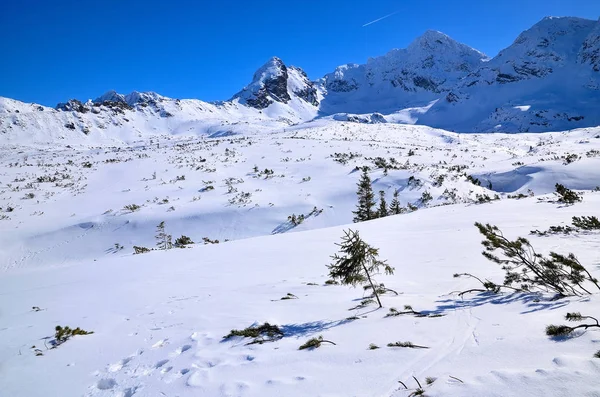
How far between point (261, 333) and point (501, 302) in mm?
3104

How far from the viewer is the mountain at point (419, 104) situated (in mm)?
92875

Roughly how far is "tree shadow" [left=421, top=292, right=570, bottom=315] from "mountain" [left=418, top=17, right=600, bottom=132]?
111 m

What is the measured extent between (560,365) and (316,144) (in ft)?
137

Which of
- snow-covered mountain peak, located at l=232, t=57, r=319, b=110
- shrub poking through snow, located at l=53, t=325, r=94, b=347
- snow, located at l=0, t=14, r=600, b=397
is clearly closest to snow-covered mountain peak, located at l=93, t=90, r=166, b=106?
snow-covered mountain peak, located at l=232, t=57, r=319, b=110

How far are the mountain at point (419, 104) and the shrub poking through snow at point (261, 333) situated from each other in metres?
81.4

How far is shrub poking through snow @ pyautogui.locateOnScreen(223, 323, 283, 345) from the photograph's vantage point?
3.88m

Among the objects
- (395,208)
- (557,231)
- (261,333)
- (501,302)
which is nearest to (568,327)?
(501,302)

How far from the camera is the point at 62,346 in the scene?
439 cm

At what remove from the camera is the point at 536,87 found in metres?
125

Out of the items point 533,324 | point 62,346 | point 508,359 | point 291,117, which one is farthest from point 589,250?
point 291,117

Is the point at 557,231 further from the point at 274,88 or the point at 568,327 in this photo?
the point at 274,88

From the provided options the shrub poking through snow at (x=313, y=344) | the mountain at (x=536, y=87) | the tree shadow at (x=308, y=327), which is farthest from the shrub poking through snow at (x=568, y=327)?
the mountain at (x=536, y=87)

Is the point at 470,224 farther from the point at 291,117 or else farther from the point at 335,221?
the point at 291,117

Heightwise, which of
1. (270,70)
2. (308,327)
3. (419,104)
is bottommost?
(308,327)
